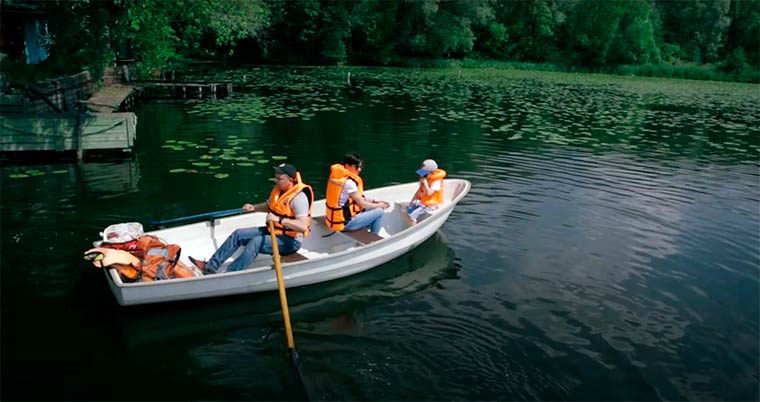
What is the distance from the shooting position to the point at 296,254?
7621 mm

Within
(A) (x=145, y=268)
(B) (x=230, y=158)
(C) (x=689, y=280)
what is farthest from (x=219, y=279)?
(B) (x=230, y=158)

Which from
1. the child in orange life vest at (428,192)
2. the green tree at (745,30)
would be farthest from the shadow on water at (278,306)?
the green tree at (745,30)

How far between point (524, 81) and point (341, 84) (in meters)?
14.1

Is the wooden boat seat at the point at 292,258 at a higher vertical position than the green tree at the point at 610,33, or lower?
lower

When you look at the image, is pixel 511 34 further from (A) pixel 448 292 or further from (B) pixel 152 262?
(B) pixel 152 262

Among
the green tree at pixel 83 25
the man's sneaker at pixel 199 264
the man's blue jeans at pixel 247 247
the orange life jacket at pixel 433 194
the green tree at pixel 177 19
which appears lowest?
the man's sneaker at pixel 199 264

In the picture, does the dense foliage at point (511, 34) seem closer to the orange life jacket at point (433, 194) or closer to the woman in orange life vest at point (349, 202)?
the orange life jacket at point (433, 194)

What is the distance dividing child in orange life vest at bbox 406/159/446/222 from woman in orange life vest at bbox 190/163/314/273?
247cm

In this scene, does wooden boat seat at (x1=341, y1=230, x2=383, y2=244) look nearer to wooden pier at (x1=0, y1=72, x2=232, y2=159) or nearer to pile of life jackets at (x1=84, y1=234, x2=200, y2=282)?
pile of life jackets at (x1=84, y1=234, x2=200, y2=282)

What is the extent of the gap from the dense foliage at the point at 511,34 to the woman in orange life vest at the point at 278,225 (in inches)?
1519

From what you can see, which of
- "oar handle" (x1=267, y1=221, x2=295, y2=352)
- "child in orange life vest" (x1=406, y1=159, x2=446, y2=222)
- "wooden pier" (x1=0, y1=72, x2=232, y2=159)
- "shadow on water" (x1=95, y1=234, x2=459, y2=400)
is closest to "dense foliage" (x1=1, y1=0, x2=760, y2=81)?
"wooden pier" (x1=0, y1=72, x2=232, y2=159)

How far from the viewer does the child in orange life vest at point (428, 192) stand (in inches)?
359

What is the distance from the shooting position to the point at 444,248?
9164mm

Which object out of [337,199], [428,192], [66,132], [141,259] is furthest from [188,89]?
[141,259]
